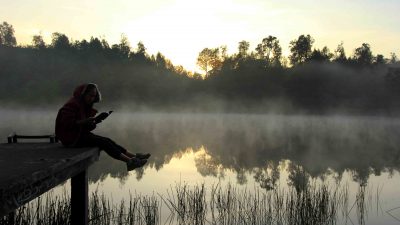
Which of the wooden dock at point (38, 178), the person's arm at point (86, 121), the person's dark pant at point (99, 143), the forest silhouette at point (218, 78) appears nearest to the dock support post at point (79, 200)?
the wooden dock at point (38, 178)

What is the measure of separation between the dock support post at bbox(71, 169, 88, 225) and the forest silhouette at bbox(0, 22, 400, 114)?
101535 mm

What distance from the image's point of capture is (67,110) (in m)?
7.07

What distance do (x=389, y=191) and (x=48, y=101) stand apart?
357 ft

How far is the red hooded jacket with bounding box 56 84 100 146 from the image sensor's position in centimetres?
708

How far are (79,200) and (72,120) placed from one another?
1.39 m

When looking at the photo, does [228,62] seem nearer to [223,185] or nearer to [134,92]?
[134,92]

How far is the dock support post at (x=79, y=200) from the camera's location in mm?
6859

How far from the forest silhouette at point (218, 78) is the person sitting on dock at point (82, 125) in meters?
101

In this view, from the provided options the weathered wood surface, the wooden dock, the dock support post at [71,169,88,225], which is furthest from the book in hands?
the weathered wood surface

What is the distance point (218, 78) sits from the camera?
114m

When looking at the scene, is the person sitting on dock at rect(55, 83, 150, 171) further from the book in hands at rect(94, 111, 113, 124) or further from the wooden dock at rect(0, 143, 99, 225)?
the wooden dock at rect(0, 143, 99, 225)

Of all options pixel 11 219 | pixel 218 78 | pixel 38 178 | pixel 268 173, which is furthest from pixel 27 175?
pixel 218 78

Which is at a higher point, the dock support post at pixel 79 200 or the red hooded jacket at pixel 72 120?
the red hooded jacket at pixel 72 120

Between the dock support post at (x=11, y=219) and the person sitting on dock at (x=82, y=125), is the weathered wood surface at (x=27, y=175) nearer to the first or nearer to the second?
the person sitting on dock at (x=82, y=125)
